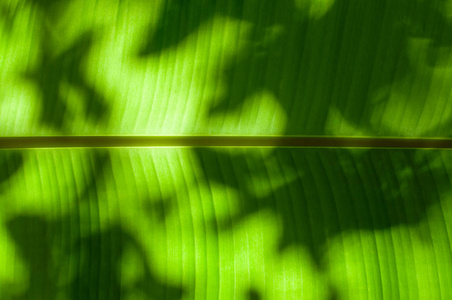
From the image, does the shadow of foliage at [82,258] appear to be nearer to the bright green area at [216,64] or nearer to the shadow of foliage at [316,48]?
the bright green area at [216,64]

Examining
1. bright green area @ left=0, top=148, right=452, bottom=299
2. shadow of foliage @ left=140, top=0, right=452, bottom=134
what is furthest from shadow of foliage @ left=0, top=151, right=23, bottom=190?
shadow of foliage @ left=140, top=0, right=452, bottom=134

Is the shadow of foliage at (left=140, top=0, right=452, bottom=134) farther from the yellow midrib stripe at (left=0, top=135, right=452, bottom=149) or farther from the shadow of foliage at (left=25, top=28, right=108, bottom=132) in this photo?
the shadow of foliage at (left=25, top=28, right=108, bottom=132)

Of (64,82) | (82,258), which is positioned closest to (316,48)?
(64,82)

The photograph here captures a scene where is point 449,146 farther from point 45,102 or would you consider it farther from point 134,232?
point 45,102

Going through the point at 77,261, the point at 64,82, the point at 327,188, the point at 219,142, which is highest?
the point at 64,82

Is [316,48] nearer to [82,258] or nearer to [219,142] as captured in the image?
[219,142]

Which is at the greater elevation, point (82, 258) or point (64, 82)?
point (64, 82)
